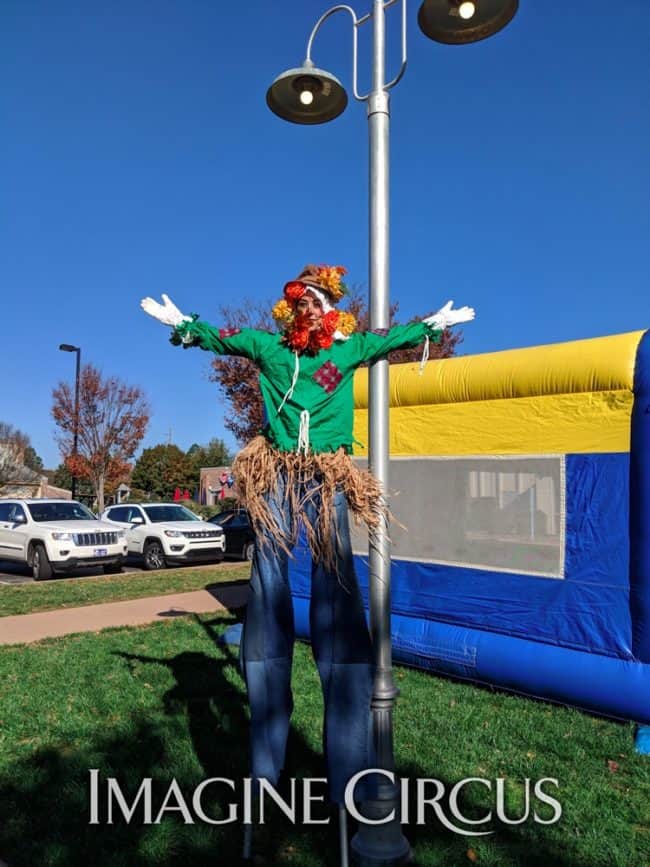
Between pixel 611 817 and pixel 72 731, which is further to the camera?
pixel 72 731

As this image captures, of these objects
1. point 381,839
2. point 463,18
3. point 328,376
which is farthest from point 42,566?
point 463,18

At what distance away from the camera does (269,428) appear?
319 centimetres

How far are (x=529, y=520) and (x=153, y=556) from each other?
12107 millimetres

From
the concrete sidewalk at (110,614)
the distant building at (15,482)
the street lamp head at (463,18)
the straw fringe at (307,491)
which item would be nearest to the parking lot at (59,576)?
the concrete sidewalk at (110,614)

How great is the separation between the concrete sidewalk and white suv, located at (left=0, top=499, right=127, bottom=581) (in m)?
3.79

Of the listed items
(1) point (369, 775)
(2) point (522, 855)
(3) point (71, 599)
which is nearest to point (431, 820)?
(2) point (522, 855)

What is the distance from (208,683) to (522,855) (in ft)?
10.1

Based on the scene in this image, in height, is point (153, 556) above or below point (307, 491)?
below

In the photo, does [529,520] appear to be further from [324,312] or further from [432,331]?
[324,312]

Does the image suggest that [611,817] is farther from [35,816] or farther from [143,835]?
[35,816]

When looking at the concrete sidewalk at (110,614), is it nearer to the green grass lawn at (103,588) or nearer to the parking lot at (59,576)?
the green grass lawn at (103,588)

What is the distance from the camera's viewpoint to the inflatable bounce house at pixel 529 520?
4723 millimetres

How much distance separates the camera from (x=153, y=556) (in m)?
16.0

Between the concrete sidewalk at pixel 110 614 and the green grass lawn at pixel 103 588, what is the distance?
1.89 feet
